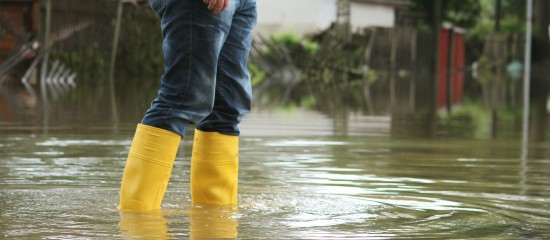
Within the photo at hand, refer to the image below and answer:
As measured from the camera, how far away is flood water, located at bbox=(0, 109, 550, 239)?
425 centimetres

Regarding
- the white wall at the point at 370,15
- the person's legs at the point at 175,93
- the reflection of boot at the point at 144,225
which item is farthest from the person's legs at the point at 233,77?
the white wall at the point at 370,15

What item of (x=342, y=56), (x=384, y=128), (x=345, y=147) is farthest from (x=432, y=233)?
(x=342, y=56)

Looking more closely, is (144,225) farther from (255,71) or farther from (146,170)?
(255,71)

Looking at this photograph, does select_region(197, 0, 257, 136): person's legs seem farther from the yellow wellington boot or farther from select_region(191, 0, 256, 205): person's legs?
the yellow wellington boot

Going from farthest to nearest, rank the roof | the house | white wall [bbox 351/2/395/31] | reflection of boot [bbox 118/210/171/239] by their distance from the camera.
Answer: the roof, white wall [bbox 351/2/395/31], the house, reflection of boot [bbox 118/210/171/239]

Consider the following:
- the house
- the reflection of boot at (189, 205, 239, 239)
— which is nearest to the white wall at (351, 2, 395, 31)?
the house

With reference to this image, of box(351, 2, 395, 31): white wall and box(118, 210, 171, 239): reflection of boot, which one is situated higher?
box(351, 2, 395, 31): white wall

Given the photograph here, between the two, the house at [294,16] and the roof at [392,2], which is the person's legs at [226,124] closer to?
the house at [294,16]

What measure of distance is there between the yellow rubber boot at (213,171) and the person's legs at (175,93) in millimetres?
327

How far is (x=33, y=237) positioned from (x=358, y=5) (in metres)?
48.8

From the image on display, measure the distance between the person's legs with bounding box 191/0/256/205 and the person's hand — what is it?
31cm

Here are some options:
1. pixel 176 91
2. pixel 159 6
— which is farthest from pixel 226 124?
pixel 159 6

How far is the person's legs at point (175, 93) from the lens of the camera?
14.9 ft

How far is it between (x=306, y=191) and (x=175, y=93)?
45.8 inches
